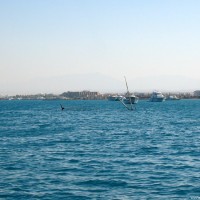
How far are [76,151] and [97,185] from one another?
682 inches

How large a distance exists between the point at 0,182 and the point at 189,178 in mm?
13153

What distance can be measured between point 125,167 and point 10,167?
9.30 metres

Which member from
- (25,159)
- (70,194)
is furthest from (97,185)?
(25,159)

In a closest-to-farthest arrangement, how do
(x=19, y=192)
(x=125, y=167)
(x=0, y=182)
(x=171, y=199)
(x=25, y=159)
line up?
(x=171, y=199)
(x=19, y=192)
(x=0, y=182)
(x=125, y=167)
(x=25, y=159)

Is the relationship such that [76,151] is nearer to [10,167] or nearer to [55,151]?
[55,151]

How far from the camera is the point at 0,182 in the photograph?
32.4 metres

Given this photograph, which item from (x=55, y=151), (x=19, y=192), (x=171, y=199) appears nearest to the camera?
(x=171, y=199)

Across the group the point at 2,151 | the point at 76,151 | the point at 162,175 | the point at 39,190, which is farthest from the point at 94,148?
the point at 39,190

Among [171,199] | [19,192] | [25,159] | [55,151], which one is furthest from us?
[55,151]

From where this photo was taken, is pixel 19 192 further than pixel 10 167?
No

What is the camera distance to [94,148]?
5091cm

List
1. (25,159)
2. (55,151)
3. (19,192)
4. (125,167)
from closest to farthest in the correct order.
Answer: (19,192)
(125,167)
(25,159)
(55,151)

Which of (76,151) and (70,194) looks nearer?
(70,194)

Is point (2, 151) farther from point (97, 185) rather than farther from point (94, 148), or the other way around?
point (97, 185)
